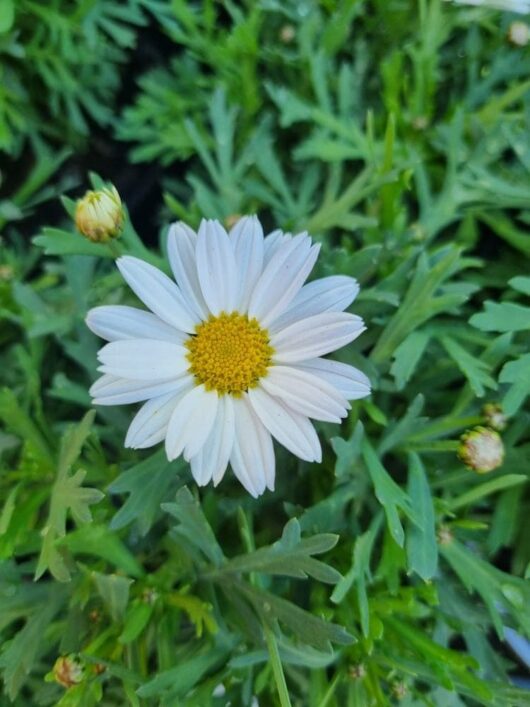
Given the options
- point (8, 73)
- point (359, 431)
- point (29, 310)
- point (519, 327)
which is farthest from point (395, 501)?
point (8, 73)

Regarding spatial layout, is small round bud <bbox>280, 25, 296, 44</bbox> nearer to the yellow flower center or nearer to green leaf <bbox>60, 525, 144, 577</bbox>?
the yellow flower center

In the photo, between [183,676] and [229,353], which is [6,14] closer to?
[229,353]

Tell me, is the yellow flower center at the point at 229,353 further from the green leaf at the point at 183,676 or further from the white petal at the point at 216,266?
the green leaf at the point at 183,676

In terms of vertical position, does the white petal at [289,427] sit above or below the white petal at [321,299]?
below

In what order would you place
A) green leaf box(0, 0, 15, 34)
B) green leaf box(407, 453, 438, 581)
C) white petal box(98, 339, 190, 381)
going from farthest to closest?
green leaf box(0, 0, 15, 34) → green leaf box(407, 453, 438, 581) → white petal box(98, 339, 190, 381)

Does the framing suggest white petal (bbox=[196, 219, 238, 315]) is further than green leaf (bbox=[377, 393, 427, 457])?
No

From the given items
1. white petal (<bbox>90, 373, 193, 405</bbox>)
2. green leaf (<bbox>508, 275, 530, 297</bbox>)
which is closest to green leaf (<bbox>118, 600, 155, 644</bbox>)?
white petal (<bbox>90, 373, 193, 405</bbox>)

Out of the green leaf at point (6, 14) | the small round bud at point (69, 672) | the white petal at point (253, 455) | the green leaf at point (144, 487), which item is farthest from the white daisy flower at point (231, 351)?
the green leaf at point (6, 14)
